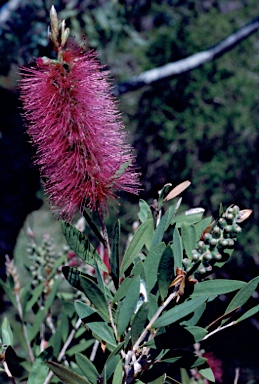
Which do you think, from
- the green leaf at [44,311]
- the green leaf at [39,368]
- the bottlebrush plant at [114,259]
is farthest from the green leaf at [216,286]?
the green leaf at [44,311]

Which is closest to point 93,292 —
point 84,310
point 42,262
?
point 84,310

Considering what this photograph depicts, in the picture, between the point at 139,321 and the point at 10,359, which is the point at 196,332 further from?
the point at 10,359

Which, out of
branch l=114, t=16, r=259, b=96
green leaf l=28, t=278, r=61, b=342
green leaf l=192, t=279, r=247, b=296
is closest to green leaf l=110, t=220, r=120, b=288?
green leaf l=192, t=279, r=247, b=296

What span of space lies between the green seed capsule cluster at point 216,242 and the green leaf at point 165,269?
2cm

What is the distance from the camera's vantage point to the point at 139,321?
0.56 meters

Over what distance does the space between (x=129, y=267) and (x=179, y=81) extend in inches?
111

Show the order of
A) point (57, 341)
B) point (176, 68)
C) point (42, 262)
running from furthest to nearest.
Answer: point (176, 68)
point (42, 262)
point (57, 341)

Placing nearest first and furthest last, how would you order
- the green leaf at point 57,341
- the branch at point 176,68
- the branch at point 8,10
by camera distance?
the green leaf at point 57,341 < the branch at point 8,10 < the branch at point 176,68

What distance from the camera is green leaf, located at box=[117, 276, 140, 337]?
0.55m

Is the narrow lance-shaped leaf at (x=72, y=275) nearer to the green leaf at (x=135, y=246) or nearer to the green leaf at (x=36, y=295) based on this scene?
the green leaf at (x=135, y=246)

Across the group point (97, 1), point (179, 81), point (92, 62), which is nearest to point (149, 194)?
point (179, 81)

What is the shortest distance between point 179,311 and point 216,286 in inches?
2.7

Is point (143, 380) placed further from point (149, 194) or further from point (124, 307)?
Result: point (149, 194)

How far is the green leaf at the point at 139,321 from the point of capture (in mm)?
547
